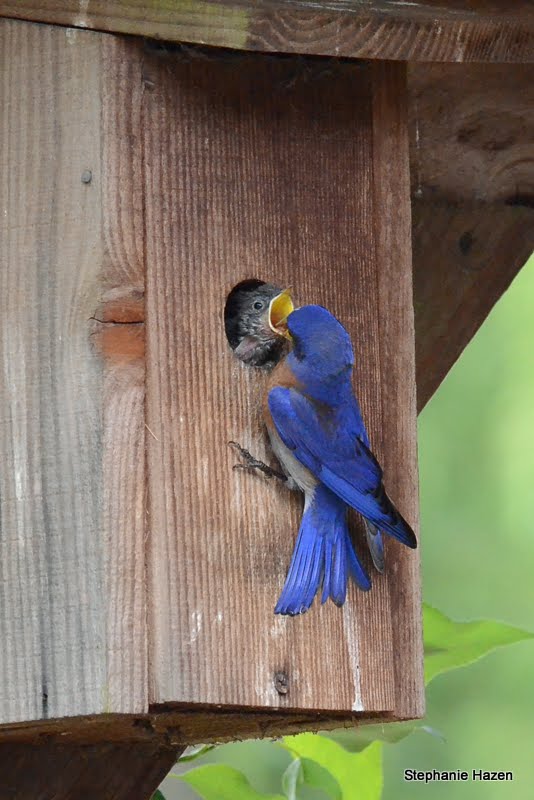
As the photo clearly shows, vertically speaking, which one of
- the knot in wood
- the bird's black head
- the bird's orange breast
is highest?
the bird's black head

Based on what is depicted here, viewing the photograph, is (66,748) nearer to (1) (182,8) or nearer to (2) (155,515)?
(2) (155,515)

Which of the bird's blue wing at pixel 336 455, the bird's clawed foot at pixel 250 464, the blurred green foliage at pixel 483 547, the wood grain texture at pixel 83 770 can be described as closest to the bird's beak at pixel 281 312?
the bird's blue wing at pixel 336 455

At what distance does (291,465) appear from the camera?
300 centimetres

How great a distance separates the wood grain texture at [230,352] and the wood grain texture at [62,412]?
0.07 m

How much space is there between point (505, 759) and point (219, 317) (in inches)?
163

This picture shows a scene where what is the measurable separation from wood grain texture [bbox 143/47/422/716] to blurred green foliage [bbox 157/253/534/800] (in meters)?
3.43

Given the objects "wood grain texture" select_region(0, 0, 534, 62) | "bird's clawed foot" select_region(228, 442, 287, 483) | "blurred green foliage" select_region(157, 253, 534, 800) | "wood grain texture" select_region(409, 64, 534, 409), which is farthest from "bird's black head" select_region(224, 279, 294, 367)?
"blurred green foliage" select_region(157, 253, 534, 800)

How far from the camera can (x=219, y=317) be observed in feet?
9.50

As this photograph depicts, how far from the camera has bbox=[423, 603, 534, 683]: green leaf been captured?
2.87 m

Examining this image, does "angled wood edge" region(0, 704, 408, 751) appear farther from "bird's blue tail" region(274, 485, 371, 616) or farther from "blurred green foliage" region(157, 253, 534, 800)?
"blurred green foliage" region(157, 253, 534, 800)

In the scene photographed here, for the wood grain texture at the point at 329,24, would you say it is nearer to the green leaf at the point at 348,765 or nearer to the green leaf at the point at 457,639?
the green leaf at the point at 457,639

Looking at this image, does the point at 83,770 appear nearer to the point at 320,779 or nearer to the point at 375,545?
the point at 320,779

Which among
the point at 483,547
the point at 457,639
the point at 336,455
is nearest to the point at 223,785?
the point at 457,639

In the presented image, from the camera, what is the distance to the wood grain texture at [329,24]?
2.79 meters
